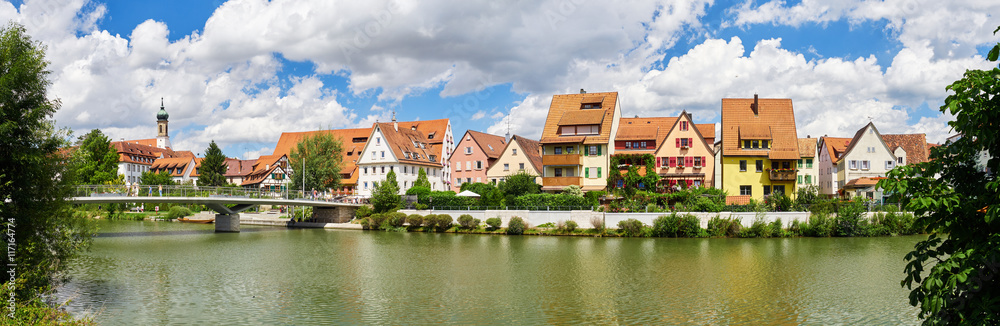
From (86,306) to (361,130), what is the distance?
8549cm

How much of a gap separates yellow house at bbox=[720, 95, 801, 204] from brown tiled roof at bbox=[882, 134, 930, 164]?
73.9ft

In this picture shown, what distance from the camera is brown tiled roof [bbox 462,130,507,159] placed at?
3388 inches

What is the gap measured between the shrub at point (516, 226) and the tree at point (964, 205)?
47199 millimetres

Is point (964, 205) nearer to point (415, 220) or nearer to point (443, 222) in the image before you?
point (443, 222)

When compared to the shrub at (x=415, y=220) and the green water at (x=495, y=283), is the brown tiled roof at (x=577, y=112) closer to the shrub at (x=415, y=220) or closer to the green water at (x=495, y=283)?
the shrub at (x=415, y=220)

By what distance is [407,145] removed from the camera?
91.1m

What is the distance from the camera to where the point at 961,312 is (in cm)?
888

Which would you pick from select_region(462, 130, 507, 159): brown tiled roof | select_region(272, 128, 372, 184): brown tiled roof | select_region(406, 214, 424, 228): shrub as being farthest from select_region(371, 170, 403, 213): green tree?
select_region(272, 128, 372, 184): brown tiled roof

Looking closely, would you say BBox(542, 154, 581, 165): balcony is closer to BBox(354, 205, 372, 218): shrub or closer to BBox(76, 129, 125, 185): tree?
BBox(354, 205, 372, 218): shrub

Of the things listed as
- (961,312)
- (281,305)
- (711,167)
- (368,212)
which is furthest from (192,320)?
(711,167)

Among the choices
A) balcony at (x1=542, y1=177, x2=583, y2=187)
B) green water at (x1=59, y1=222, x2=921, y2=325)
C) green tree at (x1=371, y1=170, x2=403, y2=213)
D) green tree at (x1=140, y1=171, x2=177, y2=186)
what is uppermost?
green tree at (x1=140, y1=171, x2=177, y2=186)

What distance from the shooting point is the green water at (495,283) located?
21.4m

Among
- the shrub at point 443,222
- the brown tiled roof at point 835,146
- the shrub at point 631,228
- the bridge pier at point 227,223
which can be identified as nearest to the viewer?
the shrub at point 631,228

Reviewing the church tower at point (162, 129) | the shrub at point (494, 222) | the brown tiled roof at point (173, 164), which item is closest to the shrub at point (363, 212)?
the shrub at point (494, 222)
